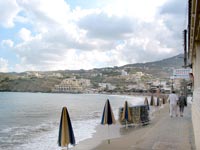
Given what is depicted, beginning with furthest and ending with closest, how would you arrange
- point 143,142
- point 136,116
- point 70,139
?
point 136,116 → point 143,142 → point 70,139

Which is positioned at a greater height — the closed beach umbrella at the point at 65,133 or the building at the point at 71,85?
the building at the point at 71,85

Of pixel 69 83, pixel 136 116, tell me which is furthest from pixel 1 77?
pixel 136 116

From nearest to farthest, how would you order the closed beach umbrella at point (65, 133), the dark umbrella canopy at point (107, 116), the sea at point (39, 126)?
the closed beach umbrella at point (65, 133)
the dark umbrella canopy at point (107, 116)
the sea at point (39, 126)

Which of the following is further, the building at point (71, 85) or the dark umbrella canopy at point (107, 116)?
the building at point (71, 85)

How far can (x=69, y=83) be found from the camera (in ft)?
615

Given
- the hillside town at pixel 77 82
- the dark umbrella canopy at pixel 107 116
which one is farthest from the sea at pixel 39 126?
the hillside town at pixel 77 82

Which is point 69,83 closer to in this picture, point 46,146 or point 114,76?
point 114,76

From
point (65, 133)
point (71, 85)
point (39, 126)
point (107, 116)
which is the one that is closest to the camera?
point (65, 133)

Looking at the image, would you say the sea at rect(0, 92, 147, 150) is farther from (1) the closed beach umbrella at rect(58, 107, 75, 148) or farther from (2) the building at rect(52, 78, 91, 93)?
(2) the building at rect(52, 78, 91, 93)

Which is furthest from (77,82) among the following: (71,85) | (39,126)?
(39,126)

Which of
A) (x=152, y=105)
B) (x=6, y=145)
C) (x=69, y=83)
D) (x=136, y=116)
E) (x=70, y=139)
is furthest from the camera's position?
(x=69, y=83)

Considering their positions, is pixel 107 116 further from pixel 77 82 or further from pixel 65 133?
pixel 77 82

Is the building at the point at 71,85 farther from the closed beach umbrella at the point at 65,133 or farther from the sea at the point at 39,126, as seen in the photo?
the closed beach umbrella at the point at 65,133

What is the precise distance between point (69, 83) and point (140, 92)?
145 ft
